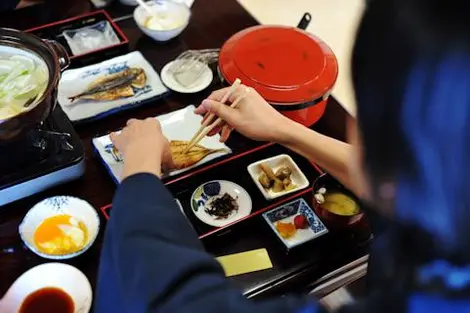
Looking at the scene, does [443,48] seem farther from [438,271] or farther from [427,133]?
[438,271]

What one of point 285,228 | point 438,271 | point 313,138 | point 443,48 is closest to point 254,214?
point 285,228

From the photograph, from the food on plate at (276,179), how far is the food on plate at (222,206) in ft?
0.27

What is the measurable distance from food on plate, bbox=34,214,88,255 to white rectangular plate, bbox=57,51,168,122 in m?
0.30

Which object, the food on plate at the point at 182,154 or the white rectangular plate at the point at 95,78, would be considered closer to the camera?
the food on plate at the point at 182,154

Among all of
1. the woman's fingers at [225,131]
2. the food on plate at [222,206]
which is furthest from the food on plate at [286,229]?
the woman's fingers at [225,131]

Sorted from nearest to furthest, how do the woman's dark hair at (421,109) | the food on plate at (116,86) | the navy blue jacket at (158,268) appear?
the woman's dark hair at (421,109) < the navy blue jacket at (158,268) < the food on plate at (116,86)

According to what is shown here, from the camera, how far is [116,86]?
1595 mm

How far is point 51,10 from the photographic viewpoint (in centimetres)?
187

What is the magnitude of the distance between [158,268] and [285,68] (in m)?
0.73

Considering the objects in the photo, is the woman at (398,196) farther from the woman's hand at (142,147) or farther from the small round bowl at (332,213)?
the small round bowl at (332,213)

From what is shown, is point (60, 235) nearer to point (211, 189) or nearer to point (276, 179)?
point (211, 189)

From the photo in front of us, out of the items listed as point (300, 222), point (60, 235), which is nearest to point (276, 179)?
point (300, 222)

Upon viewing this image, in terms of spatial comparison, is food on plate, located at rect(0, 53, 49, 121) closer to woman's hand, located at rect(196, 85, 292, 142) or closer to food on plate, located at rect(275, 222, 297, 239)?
woman's hand, located at rect(196, 85, 292, 142)

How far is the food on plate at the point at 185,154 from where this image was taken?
55.6 inches
